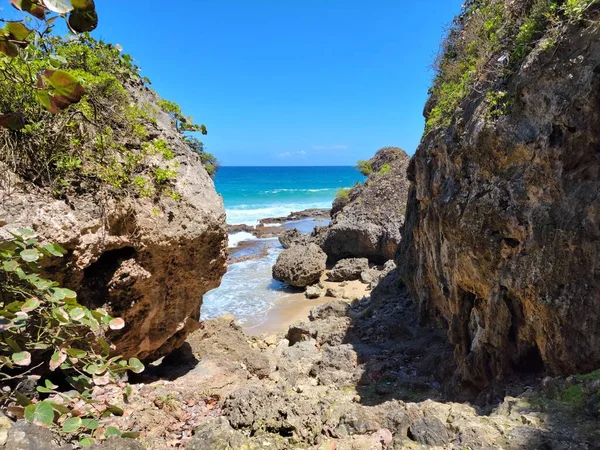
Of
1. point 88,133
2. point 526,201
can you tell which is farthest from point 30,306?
point 526,201

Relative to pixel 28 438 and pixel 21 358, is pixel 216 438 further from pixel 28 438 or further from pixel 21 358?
pixel 21 358

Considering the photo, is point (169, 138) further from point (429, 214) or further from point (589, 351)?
point (589, 351)

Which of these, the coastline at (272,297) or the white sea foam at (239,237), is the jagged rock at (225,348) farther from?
the white sea foam at (239,237)

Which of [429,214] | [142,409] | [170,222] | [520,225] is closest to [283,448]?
[142,409]

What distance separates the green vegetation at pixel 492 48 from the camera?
452cm

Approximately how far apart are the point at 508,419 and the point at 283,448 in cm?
191

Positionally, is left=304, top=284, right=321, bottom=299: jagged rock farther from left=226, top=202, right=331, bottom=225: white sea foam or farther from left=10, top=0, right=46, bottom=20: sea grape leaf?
left=226, top=202, right=331, bottom=225: white sea foam

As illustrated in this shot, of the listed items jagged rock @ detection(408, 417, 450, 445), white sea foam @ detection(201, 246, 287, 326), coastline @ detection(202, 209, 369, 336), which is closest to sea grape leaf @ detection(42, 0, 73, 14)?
jagged rock @ detection(408, 417, 450, 445)

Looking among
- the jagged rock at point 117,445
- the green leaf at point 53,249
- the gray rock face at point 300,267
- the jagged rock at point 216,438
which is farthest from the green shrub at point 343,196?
the green leaf at point 53,249

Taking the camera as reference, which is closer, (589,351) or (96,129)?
(589,351)

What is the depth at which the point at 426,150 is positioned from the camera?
6961mm

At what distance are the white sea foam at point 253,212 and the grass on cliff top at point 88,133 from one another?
30249mm

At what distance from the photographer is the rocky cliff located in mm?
3943

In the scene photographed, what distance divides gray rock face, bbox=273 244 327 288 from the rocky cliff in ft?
31.7
